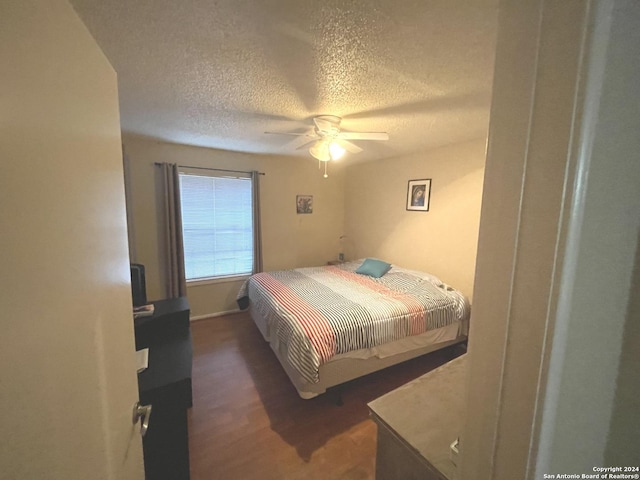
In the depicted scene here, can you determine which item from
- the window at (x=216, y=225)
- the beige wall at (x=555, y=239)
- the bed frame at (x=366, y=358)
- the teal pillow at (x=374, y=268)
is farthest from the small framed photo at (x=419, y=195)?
the beige wall at (x=555, y=239)

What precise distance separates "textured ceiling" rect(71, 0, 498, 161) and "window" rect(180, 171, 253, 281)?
1.26 metres

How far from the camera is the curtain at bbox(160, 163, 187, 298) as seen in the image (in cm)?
317

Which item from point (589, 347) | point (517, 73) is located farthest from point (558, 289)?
point (517, 73)

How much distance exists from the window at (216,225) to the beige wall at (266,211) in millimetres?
202

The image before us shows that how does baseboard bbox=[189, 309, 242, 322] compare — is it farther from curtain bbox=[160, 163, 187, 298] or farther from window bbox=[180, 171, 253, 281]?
window bbox=[180, 171, 253, 281]

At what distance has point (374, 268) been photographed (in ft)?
11.0

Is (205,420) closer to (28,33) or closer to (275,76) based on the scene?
(28,33)

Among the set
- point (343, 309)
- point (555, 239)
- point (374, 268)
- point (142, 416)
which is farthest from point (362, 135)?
point (142, 416)

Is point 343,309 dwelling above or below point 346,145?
below

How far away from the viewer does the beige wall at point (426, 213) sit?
110 inches

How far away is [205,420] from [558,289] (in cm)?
232

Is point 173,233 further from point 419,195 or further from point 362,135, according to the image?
point 419,195

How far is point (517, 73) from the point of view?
445 mm

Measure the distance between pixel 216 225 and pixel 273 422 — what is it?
2.68 meters
